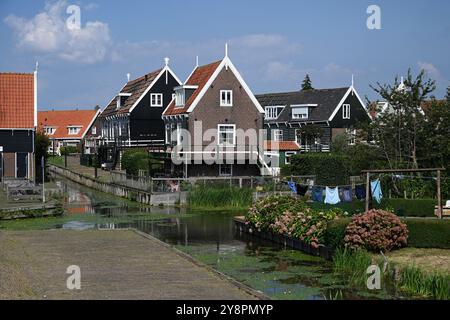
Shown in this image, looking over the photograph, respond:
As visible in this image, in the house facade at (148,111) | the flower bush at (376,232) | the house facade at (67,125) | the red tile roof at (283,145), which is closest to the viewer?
the flower bush at (376,232)

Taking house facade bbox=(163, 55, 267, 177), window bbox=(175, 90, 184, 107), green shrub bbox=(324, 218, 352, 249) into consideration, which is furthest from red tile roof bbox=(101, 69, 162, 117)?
green shrub bbox=(324, 218, 352, 249)

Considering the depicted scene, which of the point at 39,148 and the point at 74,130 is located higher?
the point at 74,130

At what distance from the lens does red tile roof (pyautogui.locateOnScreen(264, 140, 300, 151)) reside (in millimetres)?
68688

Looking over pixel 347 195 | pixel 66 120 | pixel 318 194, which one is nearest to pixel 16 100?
pixel 318 194

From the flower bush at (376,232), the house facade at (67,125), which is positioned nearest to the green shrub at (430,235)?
the flower bush at (376,232)

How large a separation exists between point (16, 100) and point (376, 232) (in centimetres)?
3781

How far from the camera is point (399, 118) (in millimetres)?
39156

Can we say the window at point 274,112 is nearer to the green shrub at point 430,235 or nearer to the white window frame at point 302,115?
the white window frame at point 302,115

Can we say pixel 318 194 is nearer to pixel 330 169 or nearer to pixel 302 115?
pixel 330 169

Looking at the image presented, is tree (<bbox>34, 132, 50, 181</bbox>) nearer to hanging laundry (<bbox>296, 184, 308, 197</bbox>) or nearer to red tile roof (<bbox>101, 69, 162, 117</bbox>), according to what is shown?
red tile roof (<bbox>101, 69, 162, 117</bbox>)

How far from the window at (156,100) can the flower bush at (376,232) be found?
4694 centimetres

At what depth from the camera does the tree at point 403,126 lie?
38.9 m

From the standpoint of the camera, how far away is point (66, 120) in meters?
113
